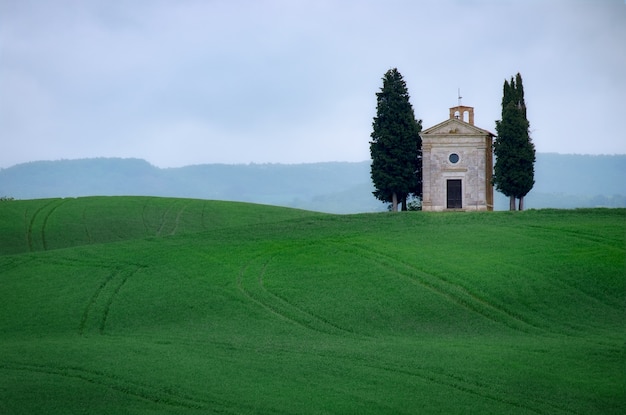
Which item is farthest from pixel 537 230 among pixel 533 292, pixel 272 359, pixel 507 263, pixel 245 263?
pixel 272 359

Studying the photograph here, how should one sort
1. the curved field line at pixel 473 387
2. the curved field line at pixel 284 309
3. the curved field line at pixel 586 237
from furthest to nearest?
the curved field line at pixel 586 237
the curved field line at pixel 284 309
the curved field line at pixel 473 387

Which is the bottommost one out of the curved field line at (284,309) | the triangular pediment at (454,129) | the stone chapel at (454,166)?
the curved field line at (284,309)

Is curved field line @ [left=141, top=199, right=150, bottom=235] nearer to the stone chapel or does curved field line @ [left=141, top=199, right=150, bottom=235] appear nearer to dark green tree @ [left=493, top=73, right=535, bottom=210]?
the stone chapel

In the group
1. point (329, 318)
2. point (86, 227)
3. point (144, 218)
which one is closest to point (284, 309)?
point (329, 318)

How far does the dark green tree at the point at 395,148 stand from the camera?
74188mm

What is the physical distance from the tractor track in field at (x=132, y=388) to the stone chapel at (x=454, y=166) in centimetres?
4205

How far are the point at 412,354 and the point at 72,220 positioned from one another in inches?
1861

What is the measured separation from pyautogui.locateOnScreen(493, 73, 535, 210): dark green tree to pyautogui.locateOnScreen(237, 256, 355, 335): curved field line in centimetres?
2791

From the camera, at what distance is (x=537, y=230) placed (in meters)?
60.2

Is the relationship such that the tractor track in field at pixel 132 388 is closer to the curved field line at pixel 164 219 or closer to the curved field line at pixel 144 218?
the curved field line at pixel 164 219

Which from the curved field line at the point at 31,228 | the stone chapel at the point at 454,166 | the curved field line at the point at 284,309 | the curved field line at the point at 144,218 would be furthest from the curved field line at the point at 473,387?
the curved field line at the point at 144,218

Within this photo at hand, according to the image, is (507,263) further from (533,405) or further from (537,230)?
(533,405)

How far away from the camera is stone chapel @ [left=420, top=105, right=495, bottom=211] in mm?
72812

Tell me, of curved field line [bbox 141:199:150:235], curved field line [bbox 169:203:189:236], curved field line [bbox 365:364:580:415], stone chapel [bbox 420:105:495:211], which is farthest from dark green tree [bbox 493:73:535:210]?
curved field line [bbox 365:364:580:415]
